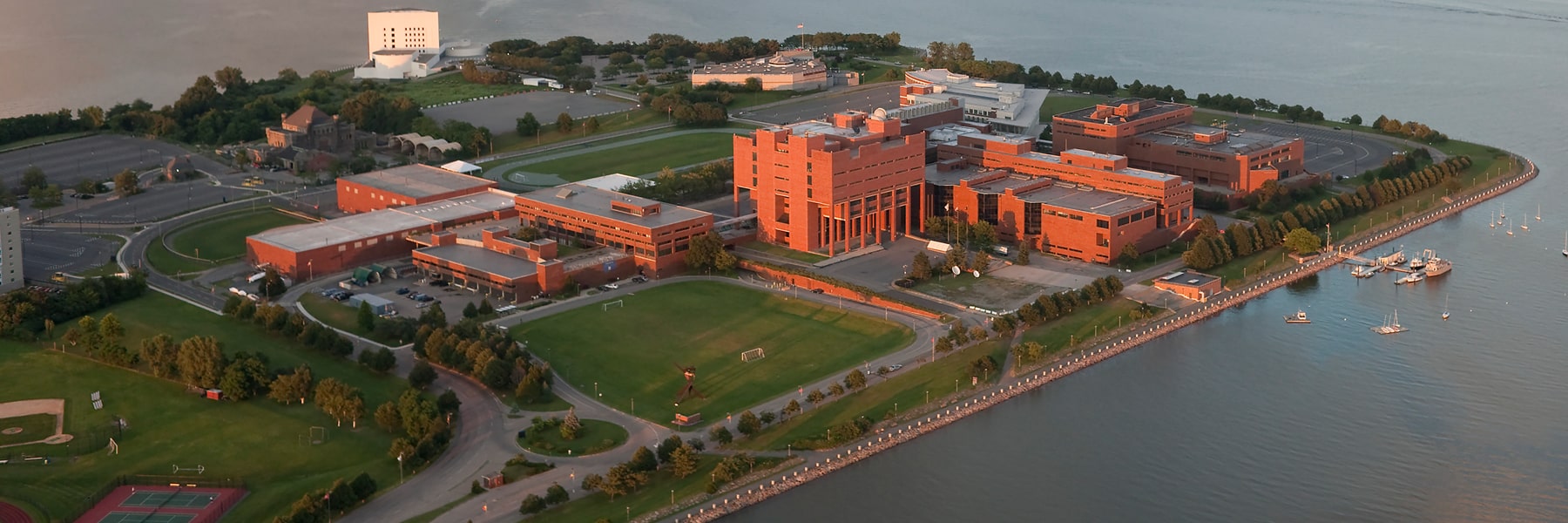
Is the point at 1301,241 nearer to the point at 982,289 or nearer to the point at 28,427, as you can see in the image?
the point at 982,289

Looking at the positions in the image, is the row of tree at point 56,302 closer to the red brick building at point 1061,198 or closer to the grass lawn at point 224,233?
the grass lawn at point 224,233

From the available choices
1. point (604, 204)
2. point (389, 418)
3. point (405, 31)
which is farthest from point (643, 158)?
point (389, 418)

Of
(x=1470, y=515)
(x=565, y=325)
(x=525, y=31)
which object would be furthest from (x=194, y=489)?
(x=525, y=31)

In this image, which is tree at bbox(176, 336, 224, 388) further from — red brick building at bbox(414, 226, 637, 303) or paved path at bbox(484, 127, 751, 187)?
paved path at bbox(484, 127, 751, 187)

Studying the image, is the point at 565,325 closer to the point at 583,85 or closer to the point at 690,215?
the point at 690,215

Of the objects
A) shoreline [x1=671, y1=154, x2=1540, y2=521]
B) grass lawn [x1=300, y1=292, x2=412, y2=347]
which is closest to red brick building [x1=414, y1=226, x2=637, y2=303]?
grass lawn [x1=300, y1=292, x2=412, y2=347]

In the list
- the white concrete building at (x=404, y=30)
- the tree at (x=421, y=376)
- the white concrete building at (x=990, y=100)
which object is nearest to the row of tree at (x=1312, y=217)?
the white concrete building at (x=990, y=100)
